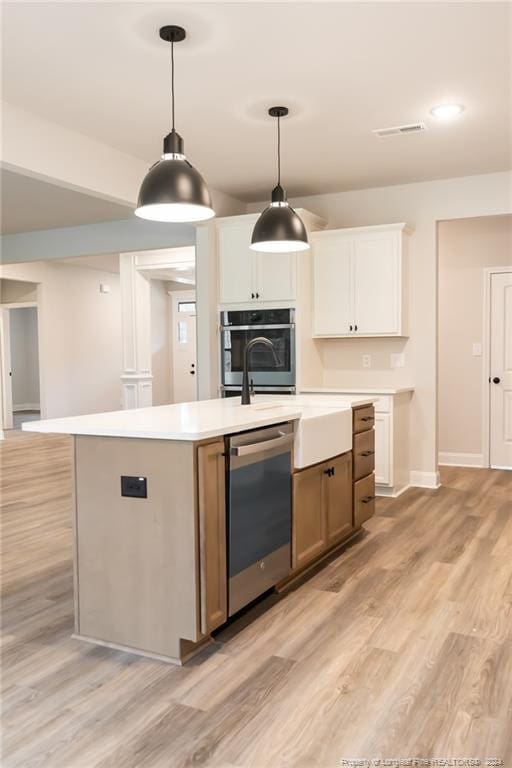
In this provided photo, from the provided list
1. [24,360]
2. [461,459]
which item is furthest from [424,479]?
[24,360]

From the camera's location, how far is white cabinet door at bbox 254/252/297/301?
5207 mm

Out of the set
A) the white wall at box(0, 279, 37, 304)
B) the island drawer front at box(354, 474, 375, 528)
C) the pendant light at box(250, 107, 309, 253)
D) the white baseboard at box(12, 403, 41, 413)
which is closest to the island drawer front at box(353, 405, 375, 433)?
the island drawer front at box(354, 474, 375, 528)

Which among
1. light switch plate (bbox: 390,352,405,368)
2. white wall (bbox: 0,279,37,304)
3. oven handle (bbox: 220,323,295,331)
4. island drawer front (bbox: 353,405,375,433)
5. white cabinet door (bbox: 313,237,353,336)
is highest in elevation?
white wall (bbox: 0,279,37,304)

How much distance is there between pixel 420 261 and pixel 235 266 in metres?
1.61

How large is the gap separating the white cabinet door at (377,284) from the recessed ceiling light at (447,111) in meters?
1.36

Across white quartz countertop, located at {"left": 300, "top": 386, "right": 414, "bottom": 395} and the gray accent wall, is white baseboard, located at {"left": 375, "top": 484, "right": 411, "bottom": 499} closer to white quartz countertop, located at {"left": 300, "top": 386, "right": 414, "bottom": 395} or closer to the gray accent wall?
white quartz countertop, located at {"left": 300, "top": 386, "right": 414, "bottom": 395}

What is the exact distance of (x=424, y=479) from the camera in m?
5.48

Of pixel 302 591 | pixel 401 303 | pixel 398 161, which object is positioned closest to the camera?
pixel 302 591

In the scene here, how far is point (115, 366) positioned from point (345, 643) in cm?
945

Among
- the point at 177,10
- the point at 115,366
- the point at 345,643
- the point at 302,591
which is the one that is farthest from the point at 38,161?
the point at 115,366

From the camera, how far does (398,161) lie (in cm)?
474

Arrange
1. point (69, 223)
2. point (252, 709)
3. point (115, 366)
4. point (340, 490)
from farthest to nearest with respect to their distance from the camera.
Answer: point (115, 366)
point (69, 223)
point (340, 490)
point (252, 709)

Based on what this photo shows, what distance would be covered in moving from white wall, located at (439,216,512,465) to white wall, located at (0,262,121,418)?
20.5 ft

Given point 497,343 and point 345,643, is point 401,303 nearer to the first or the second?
point 497,343
